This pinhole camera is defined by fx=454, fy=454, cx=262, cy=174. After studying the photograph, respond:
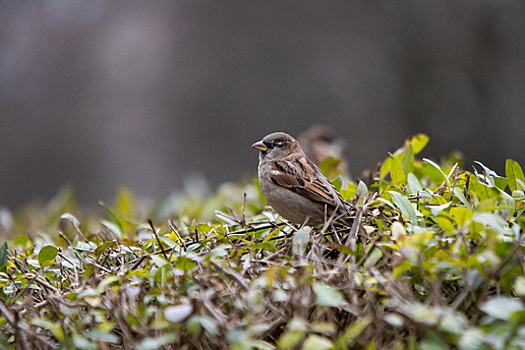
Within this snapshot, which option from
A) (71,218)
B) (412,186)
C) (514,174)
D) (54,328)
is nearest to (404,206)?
(412,186)

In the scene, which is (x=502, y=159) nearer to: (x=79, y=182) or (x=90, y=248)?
(x=90, y=248)

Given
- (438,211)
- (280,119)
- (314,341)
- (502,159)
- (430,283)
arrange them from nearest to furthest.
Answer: (314,341) < (430,283) < (438,211) < (502,159) < (280,119)

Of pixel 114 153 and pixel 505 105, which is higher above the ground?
pixel 505 105

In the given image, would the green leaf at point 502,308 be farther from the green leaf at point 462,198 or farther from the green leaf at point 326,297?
the green leaf at point 462,198

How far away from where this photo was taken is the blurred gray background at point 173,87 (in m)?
9.55

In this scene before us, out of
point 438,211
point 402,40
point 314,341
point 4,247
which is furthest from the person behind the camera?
point 402,40

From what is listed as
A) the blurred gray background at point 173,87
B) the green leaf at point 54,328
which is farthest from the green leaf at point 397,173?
the blurred gray background at point 173,87

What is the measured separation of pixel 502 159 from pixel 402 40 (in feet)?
9.28

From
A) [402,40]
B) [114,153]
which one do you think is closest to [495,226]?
[402,40]

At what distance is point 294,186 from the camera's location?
93.6 inches

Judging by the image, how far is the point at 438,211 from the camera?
1.46m

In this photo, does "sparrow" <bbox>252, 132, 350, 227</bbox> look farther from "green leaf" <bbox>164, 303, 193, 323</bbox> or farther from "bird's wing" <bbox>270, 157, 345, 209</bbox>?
"green leaf" <bbox>164, 303, 193, 323</bbox>

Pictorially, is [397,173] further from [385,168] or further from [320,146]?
[320,146]

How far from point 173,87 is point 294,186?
875 cm
